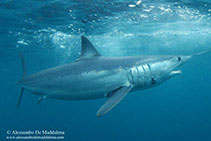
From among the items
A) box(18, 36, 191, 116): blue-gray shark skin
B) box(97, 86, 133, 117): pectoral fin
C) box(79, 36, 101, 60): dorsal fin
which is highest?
box(79, 36, 101, 60): dorsal fin

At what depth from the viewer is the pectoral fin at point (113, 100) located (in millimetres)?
3265

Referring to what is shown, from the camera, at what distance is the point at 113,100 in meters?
3.58

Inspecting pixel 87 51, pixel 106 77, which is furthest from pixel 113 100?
pixel 87 51

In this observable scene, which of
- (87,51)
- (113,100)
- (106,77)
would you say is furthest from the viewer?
(87,51)

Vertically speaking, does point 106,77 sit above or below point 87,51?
below

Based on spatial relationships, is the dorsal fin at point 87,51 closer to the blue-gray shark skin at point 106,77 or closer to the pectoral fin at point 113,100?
the blue-gray shark skin at point 106,77

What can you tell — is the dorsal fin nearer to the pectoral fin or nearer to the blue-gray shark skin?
the blue-gray shark skin

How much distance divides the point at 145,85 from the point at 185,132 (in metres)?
23.4

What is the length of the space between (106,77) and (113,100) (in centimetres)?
91

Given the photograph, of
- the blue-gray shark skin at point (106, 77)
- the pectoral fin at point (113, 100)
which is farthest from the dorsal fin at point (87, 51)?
the pectoral fin at point (113, 100)

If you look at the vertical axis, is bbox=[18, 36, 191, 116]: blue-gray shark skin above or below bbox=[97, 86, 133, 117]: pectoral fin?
above

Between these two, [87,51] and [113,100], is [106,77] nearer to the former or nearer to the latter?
[113,100]

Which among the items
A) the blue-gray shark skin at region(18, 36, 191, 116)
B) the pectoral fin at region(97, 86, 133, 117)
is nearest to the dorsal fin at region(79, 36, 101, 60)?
the blue-gray shark skin at region(18, 36, 191, 116)

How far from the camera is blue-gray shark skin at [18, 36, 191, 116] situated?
4.07 metres
